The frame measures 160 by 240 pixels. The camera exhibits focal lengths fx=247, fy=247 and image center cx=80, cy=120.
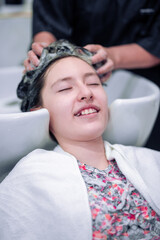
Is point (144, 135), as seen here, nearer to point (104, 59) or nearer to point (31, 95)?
point (104, 59)

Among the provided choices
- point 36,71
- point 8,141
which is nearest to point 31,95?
point 36,71

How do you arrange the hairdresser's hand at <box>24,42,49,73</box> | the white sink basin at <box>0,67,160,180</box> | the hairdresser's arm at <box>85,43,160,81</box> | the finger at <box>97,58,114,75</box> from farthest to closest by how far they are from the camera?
the hairdresser's arm at <box>85,43,160,81</box>
the finger at <box>97,58,114,75</box>
the hairdresser's hand at <box>24,42,49,73</box>
the white sink basin at <box>0,67,160,180</box>

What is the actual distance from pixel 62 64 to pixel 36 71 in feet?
0.33

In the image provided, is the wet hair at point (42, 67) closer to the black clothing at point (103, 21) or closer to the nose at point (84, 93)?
the nose at point (84, 93)

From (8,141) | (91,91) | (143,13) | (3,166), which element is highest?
(143,13)

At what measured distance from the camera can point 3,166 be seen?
851mm

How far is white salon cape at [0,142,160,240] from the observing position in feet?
2.27

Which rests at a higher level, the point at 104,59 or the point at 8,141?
the point at 104,59

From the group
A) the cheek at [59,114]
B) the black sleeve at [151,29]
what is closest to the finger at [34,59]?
the cheek at [59,114]

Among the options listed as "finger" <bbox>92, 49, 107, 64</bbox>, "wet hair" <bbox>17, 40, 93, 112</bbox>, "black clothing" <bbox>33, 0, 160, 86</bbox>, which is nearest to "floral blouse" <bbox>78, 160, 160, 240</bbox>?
"wet hair" <bbox>17, 40, 93, 112</bbox>

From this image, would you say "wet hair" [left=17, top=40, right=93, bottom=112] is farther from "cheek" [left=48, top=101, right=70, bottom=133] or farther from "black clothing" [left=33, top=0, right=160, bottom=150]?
"black clothing" [left=33, top=0, right=160, bottom=150]

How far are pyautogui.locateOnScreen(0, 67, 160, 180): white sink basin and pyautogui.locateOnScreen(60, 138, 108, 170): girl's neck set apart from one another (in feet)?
0.33

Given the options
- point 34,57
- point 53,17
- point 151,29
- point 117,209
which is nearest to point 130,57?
point 151,29

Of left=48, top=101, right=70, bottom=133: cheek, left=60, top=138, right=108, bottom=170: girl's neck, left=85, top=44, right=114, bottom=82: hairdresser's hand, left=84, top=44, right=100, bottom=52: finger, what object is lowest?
left=60, top=138, right=108, bottom=170: girl's neck
